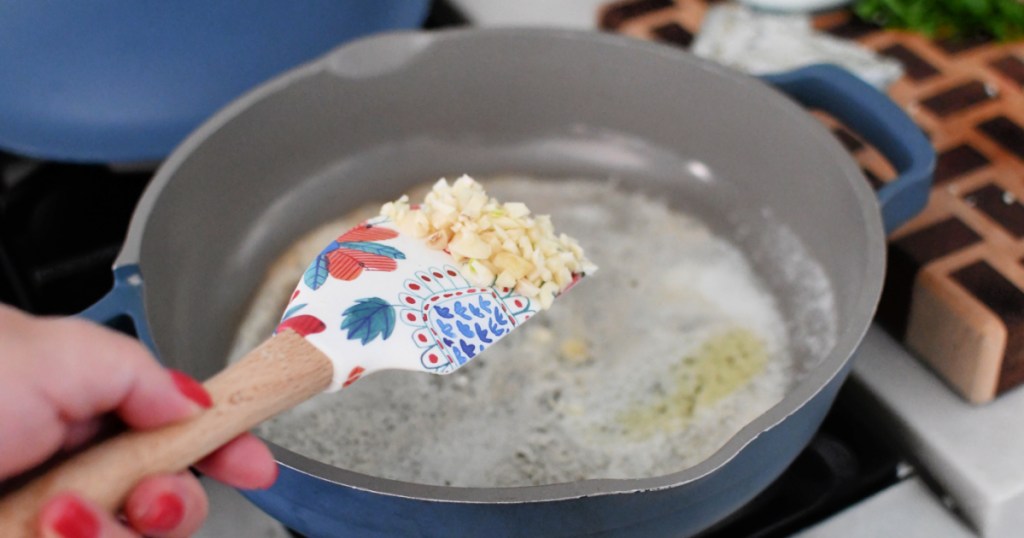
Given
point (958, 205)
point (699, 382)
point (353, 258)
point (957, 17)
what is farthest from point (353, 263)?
point (957, 17)

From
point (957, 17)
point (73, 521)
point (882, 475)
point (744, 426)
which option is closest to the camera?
point (73, 521)

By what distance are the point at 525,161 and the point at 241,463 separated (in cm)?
41

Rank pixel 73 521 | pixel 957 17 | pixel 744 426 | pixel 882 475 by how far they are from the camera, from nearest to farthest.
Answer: pixel 73 521 < pixel 744 426 < pixel 882 475 < pixel 957 17

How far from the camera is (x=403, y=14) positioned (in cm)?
71

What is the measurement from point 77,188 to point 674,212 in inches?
16.9

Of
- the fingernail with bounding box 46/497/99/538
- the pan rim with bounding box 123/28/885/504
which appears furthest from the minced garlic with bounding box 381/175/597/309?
the fingernail with bounding box 46/497/99/538

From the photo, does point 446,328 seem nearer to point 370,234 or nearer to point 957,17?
point 370,234

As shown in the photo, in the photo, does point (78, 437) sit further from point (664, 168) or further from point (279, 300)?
point (664, 168)

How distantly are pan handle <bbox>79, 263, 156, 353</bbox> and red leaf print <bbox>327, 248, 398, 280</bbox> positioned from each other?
0.30 ft

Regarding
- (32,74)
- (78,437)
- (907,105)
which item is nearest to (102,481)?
(78,437)

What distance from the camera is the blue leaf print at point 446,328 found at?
1.47ft

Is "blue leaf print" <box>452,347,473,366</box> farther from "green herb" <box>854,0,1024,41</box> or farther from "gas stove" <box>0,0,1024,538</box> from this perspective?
"green herb" <box>854,0,1024,41</box>

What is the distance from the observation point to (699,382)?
0.55 meters

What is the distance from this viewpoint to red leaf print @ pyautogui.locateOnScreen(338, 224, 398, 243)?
0.49 m
